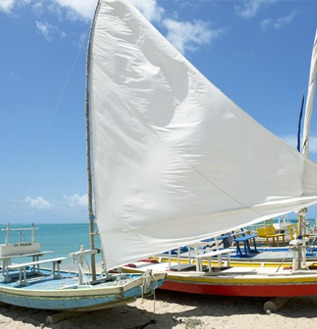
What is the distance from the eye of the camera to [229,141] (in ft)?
23.7

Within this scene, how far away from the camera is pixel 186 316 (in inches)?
336

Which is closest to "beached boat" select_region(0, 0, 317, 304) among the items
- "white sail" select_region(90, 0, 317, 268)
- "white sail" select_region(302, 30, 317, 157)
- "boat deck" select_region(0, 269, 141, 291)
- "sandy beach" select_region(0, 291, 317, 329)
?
"white sail" select_region(90, 0, 317, 268)

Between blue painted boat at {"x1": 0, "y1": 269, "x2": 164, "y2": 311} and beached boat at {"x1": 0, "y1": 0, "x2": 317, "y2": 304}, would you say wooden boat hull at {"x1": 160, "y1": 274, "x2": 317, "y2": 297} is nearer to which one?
beached boat at {"x1": 0, "y1": 0, "x2": 317, "y2": 304}

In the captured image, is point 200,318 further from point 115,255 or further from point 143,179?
point 143,179

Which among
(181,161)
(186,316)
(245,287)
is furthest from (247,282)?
(181,161)

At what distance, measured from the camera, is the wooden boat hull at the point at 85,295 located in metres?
7.29

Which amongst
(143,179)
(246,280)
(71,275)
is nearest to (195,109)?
(143,179)

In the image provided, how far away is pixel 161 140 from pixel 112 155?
115 cm

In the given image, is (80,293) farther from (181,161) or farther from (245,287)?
(245,287)

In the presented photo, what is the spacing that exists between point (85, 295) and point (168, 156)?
10.8ft

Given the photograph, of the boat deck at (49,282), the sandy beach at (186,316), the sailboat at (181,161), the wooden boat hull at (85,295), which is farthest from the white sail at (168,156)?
the sandy beach at (186,316)

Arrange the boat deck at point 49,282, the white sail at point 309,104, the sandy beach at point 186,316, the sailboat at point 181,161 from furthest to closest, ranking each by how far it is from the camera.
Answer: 1. the white sail at point 309,104
2. the boat deck at point 49,282
3. the sandy beach at point 186,316
4. the sailboat at point 181,161

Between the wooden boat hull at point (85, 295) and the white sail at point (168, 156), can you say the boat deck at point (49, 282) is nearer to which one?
the wooden boat hull at point (85, 295)

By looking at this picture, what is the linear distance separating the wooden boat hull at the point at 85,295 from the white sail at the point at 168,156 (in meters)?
0.60
